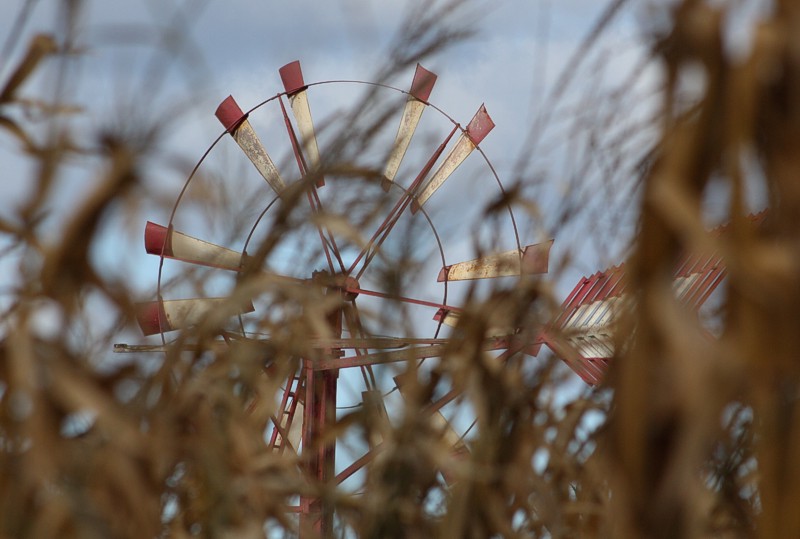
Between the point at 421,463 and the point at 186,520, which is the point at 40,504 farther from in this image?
the point at 186,520

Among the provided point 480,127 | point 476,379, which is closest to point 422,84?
point 476,379

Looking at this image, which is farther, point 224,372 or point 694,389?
point 224,372

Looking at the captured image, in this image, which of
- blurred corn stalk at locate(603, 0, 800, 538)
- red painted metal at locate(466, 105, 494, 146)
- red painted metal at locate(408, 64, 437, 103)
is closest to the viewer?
blurred corn stalk at locate(603, 0, 800, 538)

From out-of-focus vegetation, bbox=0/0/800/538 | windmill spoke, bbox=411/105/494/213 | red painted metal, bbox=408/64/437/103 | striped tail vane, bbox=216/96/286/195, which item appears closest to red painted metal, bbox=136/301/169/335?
out-of-focus vegetation, bbox=0/0/800/538

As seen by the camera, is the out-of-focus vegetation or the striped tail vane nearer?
the out-of-focus vegetation

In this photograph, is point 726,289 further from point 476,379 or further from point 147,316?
point 147,316

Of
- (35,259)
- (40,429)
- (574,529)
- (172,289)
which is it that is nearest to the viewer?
(40,429)

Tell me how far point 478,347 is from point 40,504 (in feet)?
0.91

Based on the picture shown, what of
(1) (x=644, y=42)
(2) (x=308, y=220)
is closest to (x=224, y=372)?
(2) (x=308, y=220)

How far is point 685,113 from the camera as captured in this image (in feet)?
1.49

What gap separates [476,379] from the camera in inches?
26.1

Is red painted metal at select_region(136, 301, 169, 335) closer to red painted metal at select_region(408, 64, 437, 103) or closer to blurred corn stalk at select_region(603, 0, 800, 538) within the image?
red painted metal at select_region(408, 64, 437, 103)

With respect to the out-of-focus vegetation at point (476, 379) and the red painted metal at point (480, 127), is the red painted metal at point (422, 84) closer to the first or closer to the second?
the out-of-focus vegetation at point (476, 379)

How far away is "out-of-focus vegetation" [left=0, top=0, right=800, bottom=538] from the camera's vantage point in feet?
1.37
